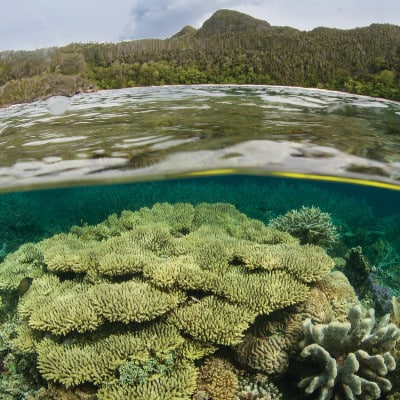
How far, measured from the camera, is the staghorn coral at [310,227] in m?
9.52

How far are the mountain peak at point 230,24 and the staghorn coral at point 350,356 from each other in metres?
16.9

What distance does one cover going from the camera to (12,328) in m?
6.29

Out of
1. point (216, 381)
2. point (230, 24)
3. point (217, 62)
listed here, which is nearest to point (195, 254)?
point (216, 381)

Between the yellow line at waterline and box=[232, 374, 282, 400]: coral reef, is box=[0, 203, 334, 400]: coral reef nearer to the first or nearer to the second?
box=[232, 374, 282, 400]: coral reef

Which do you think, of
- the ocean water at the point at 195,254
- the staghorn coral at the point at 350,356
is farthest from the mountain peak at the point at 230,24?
the staghorn coral at the point at 350,356

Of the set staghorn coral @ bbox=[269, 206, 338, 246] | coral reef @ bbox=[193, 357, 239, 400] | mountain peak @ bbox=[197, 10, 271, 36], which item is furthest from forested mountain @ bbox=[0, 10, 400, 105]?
coral reef @ bbox=[193, 357, 239, 400]

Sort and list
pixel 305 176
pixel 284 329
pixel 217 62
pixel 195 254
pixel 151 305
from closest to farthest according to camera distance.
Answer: pixel 151 305 < pixel 284 329 < pixel 195 254 < pixel 305 176 < pixel 217 62

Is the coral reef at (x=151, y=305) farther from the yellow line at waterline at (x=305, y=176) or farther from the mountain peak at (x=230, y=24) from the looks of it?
the mountain peak at (x=230, y=24)

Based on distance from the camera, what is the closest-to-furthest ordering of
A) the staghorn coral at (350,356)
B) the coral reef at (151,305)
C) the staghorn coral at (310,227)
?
the staghorn coral at (350,356) → the coral reef at (151,305) → the staghorn coral at (310,227)

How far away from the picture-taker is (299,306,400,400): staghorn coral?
4277 millimetres

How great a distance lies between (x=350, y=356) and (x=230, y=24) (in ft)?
63.8

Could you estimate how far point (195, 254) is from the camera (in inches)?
231

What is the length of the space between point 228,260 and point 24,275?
15.2ft

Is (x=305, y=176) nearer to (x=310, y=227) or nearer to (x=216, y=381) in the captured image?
(x=310, y=227)
